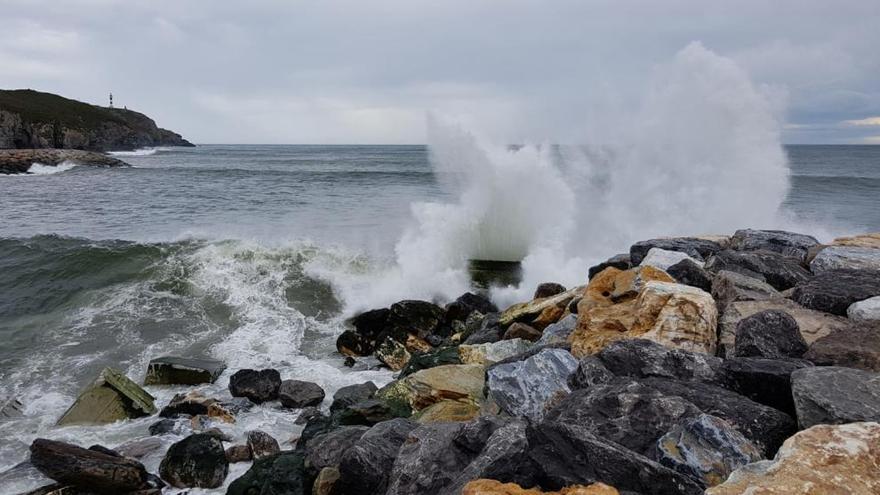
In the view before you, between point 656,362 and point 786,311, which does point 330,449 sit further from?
point 786,311

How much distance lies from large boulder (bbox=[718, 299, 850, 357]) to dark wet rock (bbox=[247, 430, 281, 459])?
5126 mm

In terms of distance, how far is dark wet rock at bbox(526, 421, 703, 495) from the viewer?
125 inches

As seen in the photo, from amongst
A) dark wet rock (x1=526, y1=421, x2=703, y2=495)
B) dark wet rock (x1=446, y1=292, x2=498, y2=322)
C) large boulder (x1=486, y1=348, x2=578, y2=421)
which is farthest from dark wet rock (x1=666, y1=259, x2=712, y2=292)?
dark wet rock (x1=446, y1=292, x2=498, y2=322)

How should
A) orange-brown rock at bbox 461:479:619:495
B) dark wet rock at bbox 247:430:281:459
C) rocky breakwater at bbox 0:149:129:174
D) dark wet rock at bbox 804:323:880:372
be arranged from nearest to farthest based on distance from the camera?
1. orange-brown rock at bbox 461:479:619:495
2. dark wet rock at bbox 804:323:880:372
3. dark wet rock at bbox 247:430:281:459
4. rocky breakwater at bbox 0:149:129:174

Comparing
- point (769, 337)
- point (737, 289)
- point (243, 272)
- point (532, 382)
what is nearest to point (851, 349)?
point (769, 337)

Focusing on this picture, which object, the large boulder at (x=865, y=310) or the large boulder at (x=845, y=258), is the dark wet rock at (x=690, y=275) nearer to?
the large boulder at (x=845, y=258)

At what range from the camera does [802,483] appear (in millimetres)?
2725

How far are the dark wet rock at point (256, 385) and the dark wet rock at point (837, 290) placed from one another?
7141 millimetres

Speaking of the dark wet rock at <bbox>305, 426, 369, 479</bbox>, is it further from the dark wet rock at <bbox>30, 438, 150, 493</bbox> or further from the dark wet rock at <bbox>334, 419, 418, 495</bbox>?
the dark wet rock at <bbox>30, 438, 150, 493</bbox>

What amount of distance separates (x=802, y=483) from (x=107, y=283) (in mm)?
15917

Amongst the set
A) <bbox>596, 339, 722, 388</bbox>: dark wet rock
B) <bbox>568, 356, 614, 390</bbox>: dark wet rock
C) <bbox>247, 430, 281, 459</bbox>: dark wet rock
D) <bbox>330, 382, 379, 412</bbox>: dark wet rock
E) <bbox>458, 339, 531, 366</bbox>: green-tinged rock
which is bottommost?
<bbox>247, 430, 281, 459</bbox>: dark wet rock

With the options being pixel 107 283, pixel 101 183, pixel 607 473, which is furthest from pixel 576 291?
pixel 101 183

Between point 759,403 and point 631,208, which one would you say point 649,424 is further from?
point 631,208

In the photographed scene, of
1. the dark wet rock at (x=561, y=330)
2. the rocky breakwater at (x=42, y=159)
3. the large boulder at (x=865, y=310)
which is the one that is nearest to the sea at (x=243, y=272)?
the dark wet rock at (x=561, y=330)
